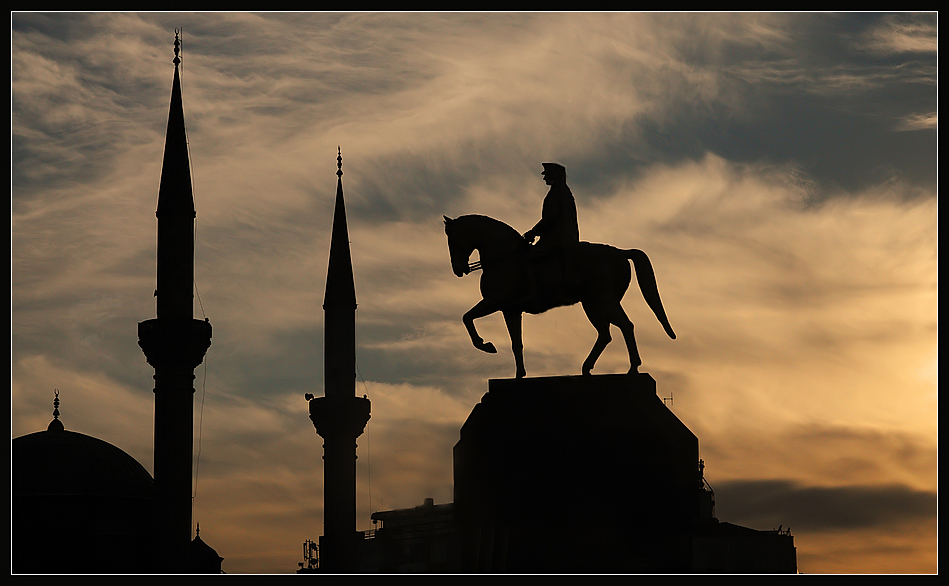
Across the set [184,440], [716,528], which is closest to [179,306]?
[184,440]

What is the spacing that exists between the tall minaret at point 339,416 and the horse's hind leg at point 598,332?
41.6 meters

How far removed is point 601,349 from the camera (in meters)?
20.2

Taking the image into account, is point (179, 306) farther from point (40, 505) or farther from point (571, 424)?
point (571, 424)

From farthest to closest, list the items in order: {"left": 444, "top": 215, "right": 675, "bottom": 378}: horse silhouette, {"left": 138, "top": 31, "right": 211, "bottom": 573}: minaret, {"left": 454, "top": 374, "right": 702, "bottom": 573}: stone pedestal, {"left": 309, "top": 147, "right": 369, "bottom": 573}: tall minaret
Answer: {"left": 309, "top": 147, "right": 369, "bottom": 573}: tall minaret, {"left": 138, "top": 31, "right": 211, "bottom": 573}: minaret, {"left": 444, "top": 215, "right": 675, "bottom": 378}: horse silhouette, {"left": 454, "top": 374, "right": 702, "bottom": 573}: stone pedestal

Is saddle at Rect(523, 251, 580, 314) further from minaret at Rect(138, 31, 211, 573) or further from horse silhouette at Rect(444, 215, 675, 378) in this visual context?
minaret at Rect(138, 31, 211, 573)

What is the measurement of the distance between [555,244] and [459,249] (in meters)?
1.54

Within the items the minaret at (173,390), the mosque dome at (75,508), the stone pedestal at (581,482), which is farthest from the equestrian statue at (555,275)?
the mosque dome at (75,508)

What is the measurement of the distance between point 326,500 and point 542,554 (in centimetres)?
4413

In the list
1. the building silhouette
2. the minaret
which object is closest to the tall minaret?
the building silhouette

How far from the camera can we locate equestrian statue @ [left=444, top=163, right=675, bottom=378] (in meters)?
→ 20.2

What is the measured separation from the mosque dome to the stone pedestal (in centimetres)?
4518

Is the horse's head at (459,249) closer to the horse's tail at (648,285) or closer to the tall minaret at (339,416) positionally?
the horse's tail at (648,285)

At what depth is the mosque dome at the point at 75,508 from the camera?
62.9 metres

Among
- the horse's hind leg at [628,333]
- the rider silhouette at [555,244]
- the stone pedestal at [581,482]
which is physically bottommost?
the stone pedestal at [581,482]
